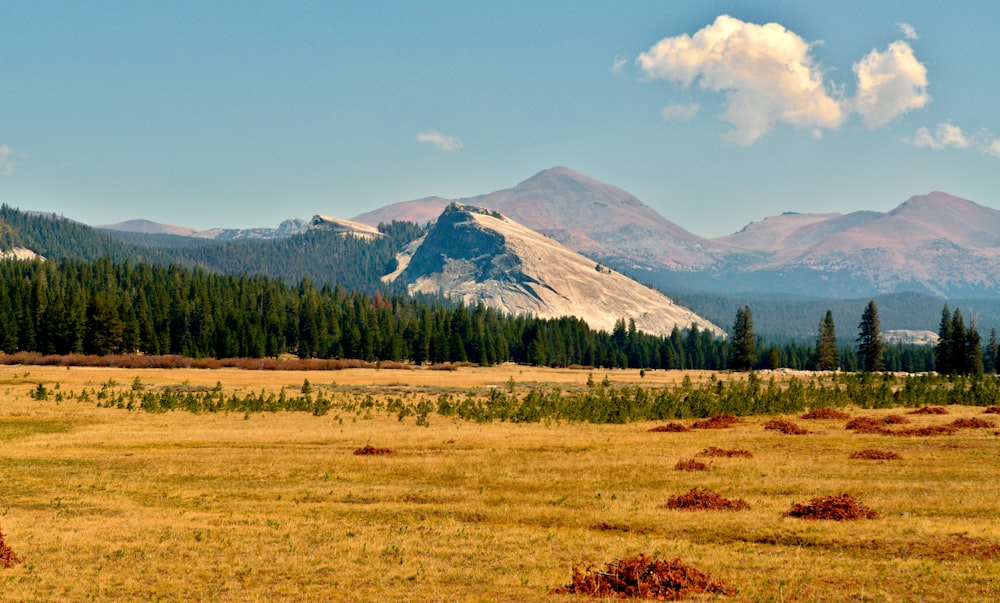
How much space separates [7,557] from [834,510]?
75.4 feet

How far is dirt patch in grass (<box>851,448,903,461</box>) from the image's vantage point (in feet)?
115

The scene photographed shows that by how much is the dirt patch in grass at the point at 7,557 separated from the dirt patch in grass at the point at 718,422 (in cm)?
3900

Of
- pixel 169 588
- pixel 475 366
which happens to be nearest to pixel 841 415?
pixel 169 588

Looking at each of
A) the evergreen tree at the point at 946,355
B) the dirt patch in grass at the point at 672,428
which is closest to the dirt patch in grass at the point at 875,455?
the dirt patch in grass at the point at 672,428

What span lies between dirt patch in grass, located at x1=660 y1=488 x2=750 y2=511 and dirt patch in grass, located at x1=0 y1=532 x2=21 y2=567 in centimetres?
1882

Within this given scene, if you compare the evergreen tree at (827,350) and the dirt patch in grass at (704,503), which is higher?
the evergreen tree at (827,350)

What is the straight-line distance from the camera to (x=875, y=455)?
3556 cm

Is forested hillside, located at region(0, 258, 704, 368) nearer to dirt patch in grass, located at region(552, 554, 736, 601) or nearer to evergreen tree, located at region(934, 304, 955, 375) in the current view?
evergreen tree, located at region(934, 304, 955, 375)

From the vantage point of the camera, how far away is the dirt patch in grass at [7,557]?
1828 centimetres

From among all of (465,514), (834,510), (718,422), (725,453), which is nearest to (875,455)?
(725,453)

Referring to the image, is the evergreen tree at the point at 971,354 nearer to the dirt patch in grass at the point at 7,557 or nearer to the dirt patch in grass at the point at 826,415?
the dirt patch in grass at the point at 826,415

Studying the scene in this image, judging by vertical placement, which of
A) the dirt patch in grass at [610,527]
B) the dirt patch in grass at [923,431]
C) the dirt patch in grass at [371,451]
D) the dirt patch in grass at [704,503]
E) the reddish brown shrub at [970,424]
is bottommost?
the dirt patch in grass at [610,527]

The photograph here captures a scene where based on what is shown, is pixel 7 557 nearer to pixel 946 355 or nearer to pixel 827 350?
pixel 946 355

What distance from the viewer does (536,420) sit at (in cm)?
5406
